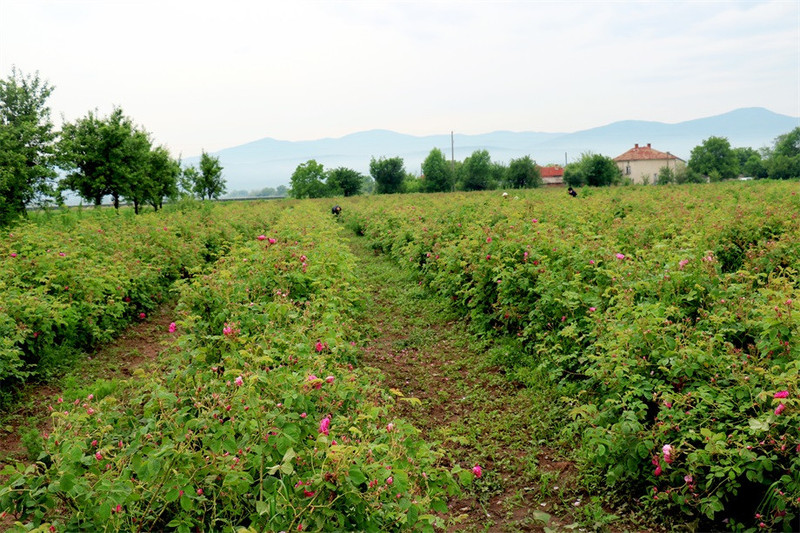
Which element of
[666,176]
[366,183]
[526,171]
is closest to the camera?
[666,176]

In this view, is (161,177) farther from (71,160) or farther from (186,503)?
(186,503)

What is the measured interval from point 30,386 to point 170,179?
2299 cm

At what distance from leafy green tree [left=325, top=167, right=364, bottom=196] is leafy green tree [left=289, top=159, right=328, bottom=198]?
46.3 inches

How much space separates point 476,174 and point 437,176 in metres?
4.96

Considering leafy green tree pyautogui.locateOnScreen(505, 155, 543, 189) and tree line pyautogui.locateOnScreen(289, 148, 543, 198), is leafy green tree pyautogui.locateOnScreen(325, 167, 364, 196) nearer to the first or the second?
tree line pyautogui.locateOnScreen(289, 148, 543, 198)

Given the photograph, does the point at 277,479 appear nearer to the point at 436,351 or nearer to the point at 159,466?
the point at 159,466

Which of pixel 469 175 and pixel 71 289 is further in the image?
pixel 469 175

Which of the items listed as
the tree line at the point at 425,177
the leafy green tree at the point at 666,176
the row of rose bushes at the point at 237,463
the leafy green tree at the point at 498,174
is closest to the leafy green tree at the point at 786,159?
the leafy green tree at the point at 666,176

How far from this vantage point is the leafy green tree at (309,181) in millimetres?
70562

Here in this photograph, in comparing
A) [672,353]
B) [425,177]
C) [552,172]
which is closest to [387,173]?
[425,177]

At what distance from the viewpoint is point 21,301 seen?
6.19 m

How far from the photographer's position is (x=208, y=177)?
45062mm

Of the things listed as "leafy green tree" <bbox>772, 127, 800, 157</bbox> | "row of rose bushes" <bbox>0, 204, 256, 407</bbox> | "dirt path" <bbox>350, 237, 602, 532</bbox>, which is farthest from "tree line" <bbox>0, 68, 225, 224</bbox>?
"leafy green tree" <bbox>772, 127, 800, 157</bbox>

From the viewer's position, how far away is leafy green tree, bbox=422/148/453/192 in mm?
70375
